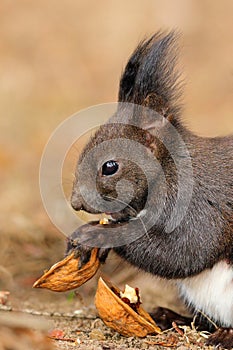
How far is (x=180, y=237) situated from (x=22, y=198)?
2431mm

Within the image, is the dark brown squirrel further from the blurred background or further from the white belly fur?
the blurred background

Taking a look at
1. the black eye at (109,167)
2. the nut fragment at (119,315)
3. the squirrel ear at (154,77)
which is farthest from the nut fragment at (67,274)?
the squirrel ear at (154,77)

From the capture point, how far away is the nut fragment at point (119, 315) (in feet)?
10.6

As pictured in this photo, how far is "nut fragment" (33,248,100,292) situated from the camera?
3.32m

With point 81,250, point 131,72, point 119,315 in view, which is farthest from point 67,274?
point 131,72

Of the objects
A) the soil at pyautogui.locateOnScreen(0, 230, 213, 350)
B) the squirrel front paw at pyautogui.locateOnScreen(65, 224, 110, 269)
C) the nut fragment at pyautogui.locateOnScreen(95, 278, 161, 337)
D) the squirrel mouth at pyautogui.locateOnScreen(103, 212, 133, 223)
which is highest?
the squirrel mouth at pyautogui.locateOnScreen(103, 212, 133, 223)

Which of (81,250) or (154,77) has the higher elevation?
(154,77)

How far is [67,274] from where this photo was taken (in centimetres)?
336

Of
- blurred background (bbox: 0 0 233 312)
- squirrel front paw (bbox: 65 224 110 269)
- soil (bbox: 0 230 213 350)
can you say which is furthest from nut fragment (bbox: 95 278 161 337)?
blurred background (bbox: 0 0 233 312)

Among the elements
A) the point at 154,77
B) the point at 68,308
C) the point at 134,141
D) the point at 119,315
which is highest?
the point at 154,77

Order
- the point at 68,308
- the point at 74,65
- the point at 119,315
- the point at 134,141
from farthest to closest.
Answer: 1. the point at 74,65
2. the point at 68,308
3. the point at 134,141
4. the point at 119,315

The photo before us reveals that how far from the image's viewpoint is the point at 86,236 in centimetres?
337

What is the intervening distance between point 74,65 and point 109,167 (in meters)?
4.47

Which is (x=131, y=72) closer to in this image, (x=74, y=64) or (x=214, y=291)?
(x=214, y=291)
